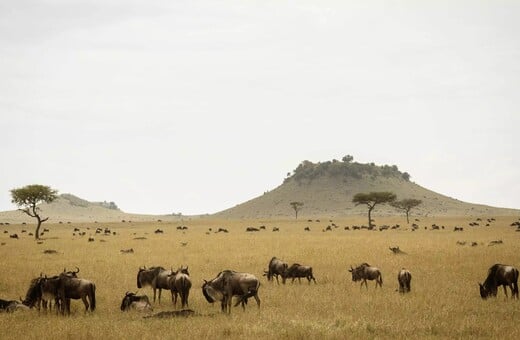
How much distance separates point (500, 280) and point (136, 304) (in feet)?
43.0

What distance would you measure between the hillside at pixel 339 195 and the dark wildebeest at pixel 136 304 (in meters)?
137

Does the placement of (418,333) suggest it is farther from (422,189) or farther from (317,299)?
(422,189)

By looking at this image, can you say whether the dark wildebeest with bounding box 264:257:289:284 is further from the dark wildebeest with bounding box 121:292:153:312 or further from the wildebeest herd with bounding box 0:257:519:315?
the dark wildebeest with bounding box 121:292:153:312

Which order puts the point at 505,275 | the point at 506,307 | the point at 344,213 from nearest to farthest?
the point at 506,307 → the point at 505,275 → the point at 344,213

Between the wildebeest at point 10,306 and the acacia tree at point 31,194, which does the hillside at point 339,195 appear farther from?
the wildebeest at point 10,306

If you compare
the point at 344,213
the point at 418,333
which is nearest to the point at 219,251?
the point at 418,333

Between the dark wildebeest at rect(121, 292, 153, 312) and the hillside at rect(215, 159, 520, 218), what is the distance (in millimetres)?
137169

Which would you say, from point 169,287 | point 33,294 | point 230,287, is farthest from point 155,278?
point 33,294

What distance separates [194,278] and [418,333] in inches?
527

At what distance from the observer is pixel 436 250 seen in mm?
35906

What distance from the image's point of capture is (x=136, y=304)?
15672mm

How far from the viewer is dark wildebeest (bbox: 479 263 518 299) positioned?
1688cm

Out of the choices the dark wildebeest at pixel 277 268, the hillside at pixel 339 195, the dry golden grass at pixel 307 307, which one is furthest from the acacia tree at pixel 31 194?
the hillside at pixel 339 195

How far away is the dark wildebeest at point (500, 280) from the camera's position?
664 inches
